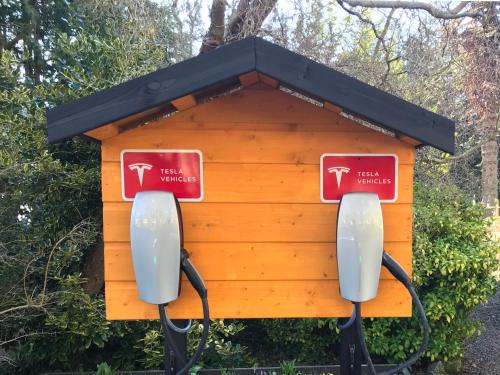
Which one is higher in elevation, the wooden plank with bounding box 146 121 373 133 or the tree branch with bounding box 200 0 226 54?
the tree branch with bounding box 200 0 226 54

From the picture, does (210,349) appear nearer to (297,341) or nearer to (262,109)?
(297,341)

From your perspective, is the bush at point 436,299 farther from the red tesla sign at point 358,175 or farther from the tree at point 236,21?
the tree at point 236,21

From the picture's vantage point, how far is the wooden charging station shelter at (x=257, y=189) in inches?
64.2

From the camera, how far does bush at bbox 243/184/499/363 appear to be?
2994 millimetres

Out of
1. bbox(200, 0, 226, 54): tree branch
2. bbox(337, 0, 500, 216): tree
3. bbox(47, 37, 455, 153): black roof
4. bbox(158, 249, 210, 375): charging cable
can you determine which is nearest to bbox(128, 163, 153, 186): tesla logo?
bbox(47, 37, 455, 153): black roof

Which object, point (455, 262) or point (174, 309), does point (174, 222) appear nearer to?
point (174, 309)

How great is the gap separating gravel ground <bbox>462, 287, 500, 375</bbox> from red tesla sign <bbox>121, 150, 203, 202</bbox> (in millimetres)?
3037

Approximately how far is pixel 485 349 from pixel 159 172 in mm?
3608

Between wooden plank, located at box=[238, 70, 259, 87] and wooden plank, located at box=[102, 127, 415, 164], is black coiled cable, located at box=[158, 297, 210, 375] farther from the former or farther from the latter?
wooden plank, located at box=[238, 70, 259, 87]

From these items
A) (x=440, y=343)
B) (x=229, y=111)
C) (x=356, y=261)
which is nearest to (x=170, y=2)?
(x=229, y=111)

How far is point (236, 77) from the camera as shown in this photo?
1455 mm

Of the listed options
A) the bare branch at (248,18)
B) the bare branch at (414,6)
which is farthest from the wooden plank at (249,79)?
the bare branch at (414,6)

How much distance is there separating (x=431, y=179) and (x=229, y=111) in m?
3.86

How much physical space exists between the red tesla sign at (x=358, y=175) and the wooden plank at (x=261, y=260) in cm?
22
